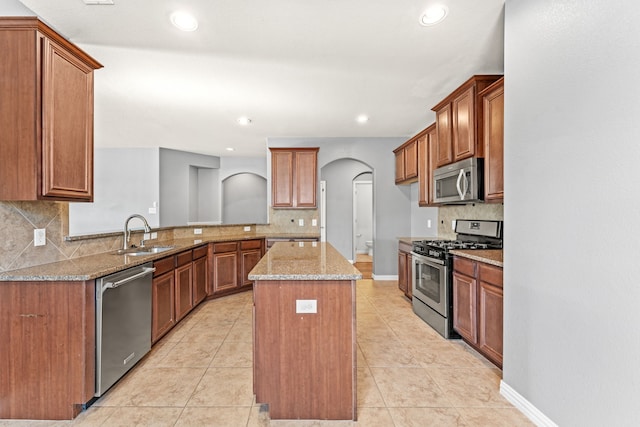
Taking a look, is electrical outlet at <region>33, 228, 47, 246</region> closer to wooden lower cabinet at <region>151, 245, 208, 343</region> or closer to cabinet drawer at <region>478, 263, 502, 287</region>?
wooden lower cabinet at <region>151, 245, 208, 343</region>

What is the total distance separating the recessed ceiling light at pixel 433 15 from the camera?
1.94 metres

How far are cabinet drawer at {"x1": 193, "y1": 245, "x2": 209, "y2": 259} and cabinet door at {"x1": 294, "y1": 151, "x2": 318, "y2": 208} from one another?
1.62 metres

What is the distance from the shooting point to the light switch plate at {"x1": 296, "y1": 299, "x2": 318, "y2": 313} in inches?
66.1

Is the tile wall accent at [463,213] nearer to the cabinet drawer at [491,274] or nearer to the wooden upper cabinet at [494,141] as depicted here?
the wooden upper cabinet at [494,141]

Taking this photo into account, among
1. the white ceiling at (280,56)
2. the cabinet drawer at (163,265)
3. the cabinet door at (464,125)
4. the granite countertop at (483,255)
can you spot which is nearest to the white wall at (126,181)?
the white ceiling at (280,56)

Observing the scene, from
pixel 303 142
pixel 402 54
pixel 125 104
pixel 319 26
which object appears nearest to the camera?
pixel 319 26

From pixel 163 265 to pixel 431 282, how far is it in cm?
272

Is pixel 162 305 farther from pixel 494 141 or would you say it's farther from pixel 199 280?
pixel 494 141

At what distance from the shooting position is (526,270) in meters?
1.76

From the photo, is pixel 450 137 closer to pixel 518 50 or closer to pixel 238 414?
pixel 518 50

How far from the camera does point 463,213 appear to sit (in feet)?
12.0

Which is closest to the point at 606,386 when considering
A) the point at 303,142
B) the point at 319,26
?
the point at 319,26

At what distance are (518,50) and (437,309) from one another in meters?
2.32

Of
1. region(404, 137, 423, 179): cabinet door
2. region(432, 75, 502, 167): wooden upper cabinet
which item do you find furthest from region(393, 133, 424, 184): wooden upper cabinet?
region(432, 75, 502, 167): wooden upper cabinet
